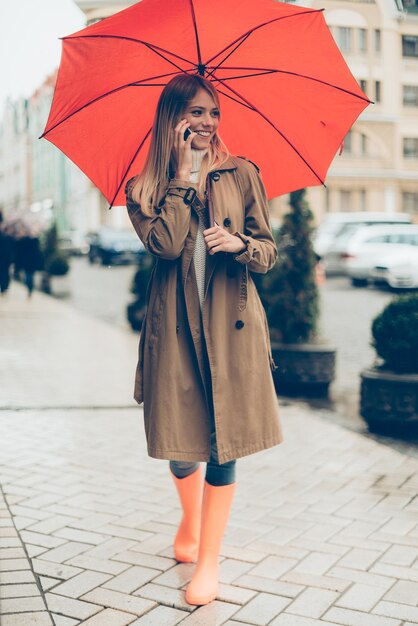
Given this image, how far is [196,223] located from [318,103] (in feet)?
2.61

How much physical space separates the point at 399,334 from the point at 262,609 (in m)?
3.20

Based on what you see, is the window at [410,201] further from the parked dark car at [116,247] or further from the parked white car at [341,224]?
the parked dark car at [116,247]

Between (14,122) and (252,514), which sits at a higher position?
(14,122)

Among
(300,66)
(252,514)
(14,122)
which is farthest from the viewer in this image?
(14,122)

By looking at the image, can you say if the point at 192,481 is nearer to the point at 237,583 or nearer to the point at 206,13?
the point at 237,583

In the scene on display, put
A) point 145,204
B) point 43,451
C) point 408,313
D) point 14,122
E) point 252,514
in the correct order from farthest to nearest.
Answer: point 408,313, point 43,451, point 14,122, point 252,514, point 145,204

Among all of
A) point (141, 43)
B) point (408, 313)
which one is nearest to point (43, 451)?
point (408, 313)

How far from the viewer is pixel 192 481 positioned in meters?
3.57

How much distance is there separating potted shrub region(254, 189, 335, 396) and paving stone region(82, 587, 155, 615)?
14.8 feet

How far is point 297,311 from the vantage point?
7.79 metres

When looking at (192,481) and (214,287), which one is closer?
(214,287)

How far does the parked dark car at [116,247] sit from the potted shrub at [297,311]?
2294 centimetres

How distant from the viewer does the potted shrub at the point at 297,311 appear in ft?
25.3

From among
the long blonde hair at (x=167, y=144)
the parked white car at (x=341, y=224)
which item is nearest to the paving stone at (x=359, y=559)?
the long blonde hair at (x=167, y=144)
